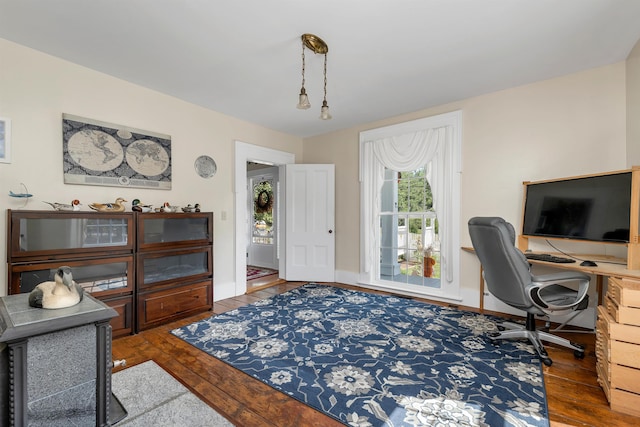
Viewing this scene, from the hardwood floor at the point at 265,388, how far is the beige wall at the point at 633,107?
170 cm

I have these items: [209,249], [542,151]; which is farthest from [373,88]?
[209,249]

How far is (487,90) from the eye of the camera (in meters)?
3.28

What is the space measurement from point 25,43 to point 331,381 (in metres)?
3.63

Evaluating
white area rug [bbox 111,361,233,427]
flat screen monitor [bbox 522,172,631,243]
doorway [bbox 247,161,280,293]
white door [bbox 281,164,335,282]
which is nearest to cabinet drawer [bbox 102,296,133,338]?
white area rug [bbox 111,361,233,427]

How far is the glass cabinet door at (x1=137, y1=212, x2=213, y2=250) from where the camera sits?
285 cm

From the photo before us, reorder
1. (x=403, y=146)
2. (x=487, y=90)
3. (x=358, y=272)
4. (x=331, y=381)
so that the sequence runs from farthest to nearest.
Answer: (x=358, y=272)
(x=403, y=146)
(x=487, y=90)
(x=331, y=381)

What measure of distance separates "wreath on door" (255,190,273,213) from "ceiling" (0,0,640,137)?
2979 mm

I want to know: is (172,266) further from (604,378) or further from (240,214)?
(604,378)

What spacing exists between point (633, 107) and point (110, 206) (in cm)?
487

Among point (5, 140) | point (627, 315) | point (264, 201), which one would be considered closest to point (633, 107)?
point (627, 315)

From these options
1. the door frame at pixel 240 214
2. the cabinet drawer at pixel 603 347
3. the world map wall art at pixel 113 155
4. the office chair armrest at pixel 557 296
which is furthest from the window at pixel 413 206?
the world map wall art at pixel 113 155

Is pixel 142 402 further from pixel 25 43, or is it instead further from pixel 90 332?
pixel 25 43

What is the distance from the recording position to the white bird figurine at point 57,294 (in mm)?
1126

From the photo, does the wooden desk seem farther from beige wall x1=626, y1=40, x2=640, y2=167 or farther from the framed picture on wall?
the framed picture on wall
